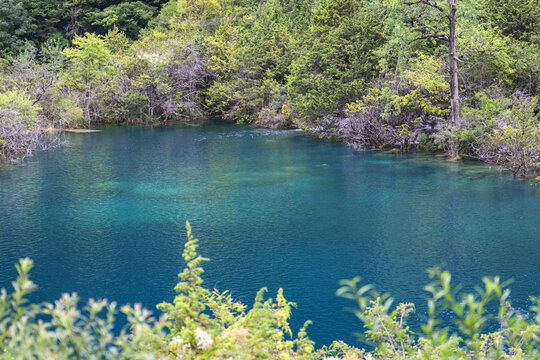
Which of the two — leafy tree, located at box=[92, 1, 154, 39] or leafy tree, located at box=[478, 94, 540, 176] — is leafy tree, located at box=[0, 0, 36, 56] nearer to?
leafy tree, located at box=[92, 1, 154, 39]

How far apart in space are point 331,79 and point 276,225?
16541mm

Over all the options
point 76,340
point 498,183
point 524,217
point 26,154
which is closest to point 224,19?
point 26,154

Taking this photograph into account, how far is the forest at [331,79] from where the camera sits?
2514 cm

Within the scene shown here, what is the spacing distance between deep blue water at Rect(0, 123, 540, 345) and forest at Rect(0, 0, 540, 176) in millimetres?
1995

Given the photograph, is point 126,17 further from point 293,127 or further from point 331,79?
point 331,79

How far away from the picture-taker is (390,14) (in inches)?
996

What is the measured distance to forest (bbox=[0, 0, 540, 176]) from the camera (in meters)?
25.1

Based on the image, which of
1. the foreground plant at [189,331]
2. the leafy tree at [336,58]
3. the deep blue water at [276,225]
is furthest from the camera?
the leafy tree at [336,58]

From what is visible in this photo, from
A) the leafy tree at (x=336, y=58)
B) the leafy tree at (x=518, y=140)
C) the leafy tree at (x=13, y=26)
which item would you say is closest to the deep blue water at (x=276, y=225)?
the leafy tree at (x=518, y=140)

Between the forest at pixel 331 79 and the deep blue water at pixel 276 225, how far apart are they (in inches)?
78.5

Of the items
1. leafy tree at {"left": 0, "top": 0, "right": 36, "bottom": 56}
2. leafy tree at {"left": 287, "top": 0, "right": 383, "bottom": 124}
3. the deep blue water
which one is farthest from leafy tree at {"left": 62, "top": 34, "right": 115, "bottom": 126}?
leafy tree at {"left": 287, "top": 0, "right": 383, "bottom": 124}

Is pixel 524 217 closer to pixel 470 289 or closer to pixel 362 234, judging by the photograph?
pixel 362 234

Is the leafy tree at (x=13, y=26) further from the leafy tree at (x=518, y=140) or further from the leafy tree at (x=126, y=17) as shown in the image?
the leafy tree at (x=518, y=140)

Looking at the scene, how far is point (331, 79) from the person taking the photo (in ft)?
101
